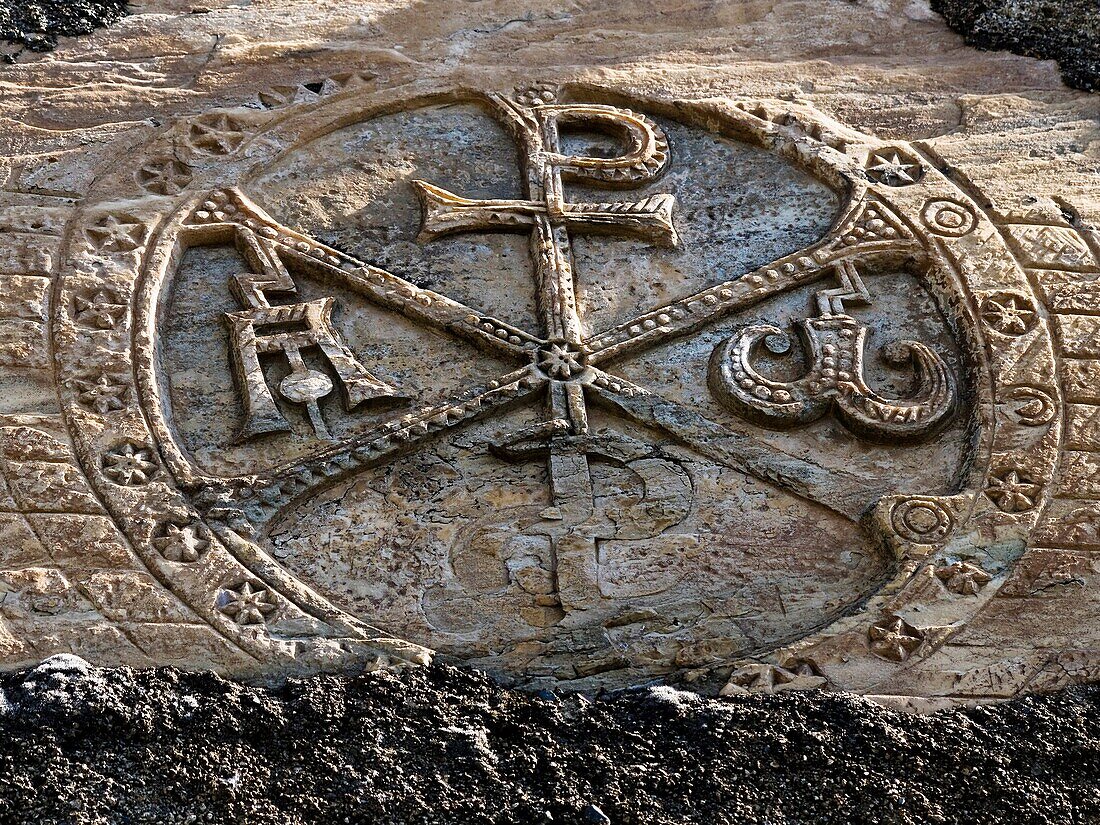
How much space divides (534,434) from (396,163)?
168 cm

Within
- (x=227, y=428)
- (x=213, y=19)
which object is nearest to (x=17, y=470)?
(x=227, y=428)

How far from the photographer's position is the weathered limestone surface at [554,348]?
5633 millimetres

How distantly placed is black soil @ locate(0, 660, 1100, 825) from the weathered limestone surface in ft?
0.47

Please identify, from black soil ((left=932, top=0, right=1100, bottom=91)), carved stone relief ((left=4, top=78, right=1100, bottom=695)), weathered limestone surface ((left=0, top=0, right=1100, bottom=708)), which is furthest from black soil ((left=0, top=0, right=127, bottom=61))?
black soil ((left=932, top=0, right=1100, bottom=91))

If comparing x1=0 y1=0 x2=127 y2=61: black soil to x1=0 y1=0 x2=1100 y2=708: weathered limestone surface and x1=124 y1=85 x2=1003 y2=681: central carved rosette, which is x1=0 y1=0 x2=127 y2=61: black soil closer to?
x1=0 y1=0 x2=1100 y2=708: weathered limestone surface

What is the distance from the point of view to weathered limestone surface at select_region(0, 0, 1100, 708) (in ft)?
18.5

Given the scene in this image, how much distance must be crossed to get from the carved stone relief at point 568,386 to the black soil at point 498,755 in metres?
0.16

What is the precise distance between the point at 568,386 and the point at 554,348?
7.7 inches

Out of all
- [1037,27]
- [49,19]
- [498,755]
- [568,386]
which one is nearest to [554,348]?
[568,386]

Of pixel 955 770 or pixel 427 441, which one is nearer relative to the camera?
pixel 955 770

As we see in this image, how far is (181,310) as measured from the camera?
6.56m

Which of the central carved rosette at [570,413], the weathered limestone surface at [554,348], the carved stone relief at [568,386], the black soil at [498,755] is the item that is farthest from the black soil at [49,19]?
the black soil at [498,755]

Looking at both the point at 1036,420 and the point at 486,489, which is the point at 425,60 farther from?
the point at 1036,420

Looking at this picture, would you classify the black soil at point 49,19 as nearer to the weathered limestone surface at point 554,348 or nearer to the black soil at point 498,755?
the weathered limestone surface at point 554,348
